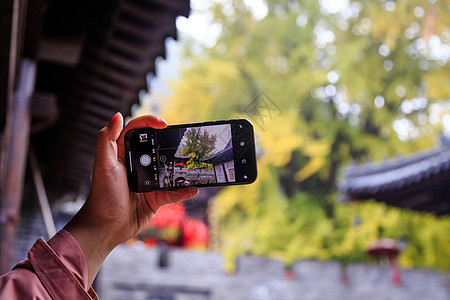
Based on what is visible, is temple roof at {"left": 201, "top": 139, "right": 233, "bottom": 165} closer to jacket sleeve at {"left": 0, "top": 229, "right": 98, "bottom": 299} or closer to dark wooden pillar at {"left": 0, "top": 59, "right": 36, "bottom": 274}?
jacket sleeve at {"left": 0, "top": 229, "right": 98, "bottom": 299}

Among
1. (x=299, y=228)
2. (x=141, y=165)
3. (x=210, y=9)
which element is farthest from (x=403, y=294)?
(x=141, y=165)

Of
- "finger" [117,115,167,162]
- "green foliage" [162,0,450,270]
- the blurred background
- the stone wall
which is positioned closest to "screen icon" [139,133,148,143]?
"finger" [117,115,167,162]

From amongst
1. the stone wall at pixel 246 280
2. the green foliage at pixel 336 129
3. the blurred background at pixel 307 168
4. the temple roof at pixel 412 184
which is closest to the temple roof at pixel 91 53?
the blurred background at pixel 307 168

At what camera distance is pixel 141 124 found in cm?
67

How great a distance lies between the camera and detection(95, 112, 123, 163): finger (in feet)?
2.03

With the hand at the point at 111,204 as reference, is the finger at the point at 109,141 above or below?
above

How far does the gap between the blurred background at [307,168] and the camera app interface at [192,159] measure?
2.04 metres

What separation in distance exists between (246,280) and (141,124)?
7.67 metres

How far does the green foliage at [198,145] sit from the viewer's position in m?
0.64

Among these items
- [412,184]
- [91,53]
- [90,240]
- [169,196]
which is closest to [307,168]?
[412,184]

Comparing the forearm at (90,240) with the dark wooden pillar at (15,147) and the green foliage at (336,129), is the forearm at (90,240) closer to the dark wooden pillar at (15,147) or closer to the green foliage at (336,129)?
the dark wooden pillar at (15,147)

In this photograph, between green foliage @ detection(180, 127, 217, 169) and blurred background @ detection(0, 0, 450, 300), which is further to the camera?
blurred background @ detection(0, 0, 450, 300)

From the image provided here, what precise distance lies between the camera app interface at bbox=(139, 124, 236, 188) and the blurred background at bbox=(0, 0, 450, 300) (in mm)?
2036

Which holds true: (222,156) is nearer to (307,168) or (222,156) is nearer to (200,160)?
(200,160)
